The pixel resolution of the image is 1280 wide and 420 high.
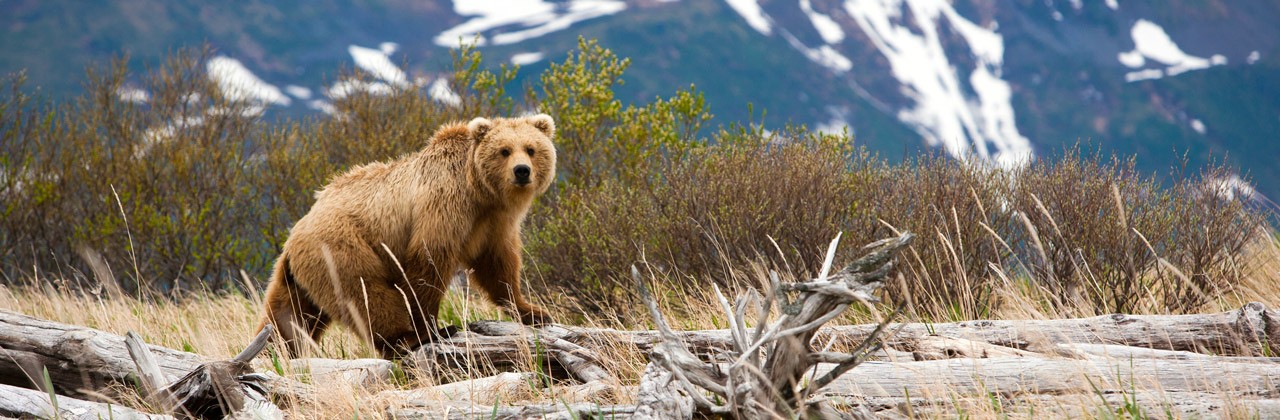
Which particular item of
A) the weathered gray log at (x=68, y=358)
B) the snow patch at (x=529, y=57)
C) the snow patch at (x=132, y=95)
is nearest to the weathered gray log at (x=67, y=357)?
the weathered gray log at (x=68, y=358)

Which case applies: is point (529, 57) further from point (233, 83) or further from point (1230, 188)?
point (1230, 188)

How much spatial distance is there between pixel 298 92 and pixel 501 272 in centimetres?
8733

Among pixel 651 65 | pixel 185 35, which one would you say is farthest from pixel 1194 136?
pixel 185 35

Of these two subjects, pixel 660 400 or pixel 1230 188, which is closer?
pixel 660 400

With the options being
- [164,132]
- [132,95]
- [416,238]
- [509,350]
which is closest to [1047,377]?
[509,350]

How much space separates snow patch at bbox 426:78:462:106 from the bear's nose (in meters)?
6.92

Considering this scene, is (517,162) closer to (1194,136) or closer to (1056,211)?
(1056,211)

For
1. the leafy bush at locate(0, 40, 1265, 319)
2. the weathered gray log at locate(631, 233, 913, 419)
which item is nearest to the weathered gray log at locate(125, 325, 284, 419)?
the weathered gray log at locate(631, 233, 913, 419)

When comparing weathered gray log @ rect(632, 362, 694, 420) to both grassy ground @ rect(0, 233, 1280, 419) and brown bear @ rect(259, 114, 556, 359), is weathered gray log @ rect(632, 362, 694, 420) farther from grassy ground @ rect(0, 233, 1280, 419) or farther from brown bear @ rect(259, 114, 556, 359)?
brown bear @ rect(259, 114, 556, 359)

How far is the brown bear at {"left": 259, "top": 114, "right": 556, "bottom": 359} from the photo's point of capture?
4.54 m

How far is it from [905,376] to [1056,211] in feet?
9.96

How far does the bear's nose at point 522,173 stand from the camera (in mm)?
4500

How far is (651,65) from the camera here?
8894 centimetres

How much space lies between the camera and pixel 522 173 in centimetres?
452
